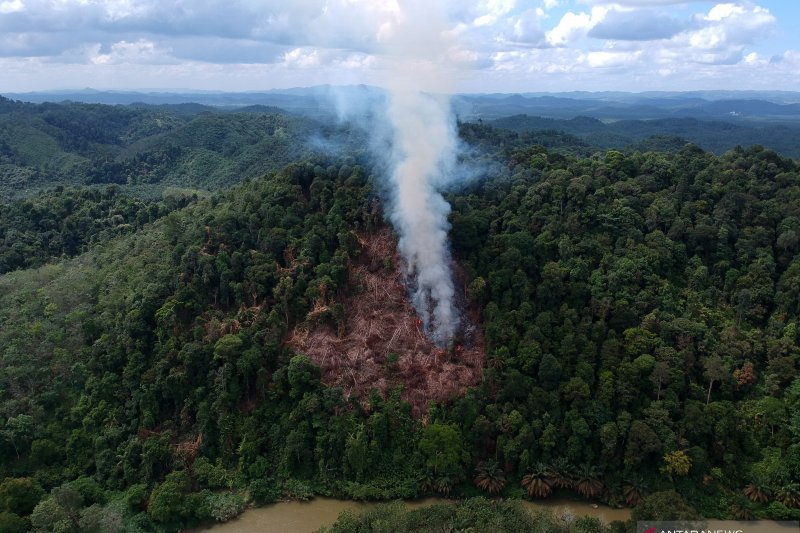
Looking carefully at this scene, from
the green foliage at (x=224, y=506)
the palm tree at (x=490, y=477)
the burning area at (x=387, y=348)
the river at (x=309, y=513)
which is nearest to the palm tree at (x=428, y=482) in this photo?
the river at (x=309, y=513)

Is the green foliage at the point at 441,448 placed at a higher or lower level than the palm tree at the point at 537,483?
higher

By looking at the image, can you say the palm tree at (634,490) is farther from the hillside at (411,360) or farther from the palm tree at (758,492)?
the palm tree at (758,492)

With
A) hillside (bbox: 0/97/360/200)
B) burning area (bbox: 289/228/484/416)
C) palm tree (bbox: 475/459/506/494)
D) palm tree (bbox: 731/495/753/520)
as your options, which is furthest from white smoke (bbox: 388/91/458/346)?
hillside (bbox: 0/97/360/200)

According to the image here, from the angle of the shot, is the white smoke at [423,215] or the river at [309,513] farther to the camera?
the white smoke at [423,215]

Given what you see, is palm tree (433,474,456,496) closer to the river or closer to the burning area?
the river

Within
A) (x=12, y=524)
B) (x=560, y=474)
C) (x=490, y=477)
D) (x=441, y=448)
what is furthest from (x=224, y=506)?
(x=560, y=474)

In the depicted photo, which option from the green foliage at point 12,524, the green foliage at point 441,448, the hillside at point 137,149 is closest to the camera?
the green foliage at point 12,524

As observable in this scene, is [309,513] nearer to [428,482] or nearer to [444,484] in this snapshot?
[428,482]

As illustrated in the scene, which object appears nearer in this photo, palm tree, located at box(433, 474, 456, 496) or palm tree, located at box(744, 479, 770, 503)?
palm tree, located at box(744, 479, 770, 503)
